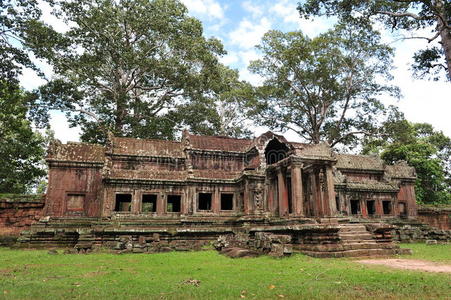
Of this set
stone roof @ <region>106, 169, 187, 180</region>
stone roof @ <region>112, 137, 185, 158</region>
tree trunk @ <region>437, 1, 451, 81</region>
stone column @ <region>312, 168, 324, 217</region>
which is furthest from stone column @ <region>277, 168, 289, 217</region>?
tree trunk @ <region>437, 1, 451, 81</region>

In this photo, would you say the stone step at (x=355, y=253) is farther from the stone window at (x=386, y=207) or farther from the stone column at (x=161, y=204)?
the stone window at (x=386, y=207)

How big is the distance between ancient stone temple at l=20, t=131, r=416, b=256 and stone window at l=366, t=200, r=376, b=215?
180cm

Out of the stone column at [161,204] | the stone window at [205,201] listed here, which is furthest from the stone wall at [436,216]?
the stone column at [161,204]

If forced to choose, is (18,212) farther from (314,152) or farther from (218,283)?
(314,152)

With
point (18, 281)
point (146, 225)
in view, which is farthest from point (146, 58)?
point (18, 281)

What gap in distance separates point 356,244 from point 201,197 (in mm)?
13185

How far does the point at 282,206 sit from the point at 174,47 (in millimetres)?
20791

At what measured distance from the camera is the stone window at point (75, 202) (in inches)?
841

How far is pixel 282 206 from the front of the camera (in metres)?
19.8

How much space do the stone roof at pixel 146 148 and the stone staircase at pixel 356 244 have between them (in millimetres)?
12051

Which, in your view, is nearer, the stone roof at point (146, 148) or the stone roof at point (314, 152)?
the stone roof at point (314, 152)

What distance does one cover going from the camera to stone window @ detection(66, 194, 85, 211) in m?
21.4

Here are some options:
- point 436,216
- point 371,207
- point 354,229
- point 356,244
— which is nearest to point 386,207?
point 371,207

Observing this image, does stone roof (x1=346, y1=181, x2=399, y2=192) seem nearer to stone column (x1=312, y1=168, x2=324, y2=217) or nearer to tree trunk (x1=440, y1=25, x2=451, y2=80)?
stone column (x1=312, y1=168, x2=324, y2=217)
